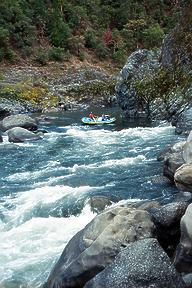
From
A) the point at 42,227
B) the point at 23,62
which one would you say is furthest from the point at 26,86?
the point at 42,227

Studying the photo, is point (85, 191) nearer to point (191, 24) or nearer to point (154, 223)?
point (154, 223)

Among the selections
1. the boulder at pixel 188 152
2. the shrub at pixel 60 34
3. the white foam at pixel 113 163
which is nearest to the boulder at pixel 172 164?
the boulder at pixel 188 152

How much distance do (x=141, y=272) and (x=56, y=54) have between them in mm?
40288

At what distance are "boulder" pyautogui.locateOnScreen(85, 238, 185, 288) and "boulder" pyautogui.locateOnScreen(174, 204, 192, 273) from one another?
1.28m

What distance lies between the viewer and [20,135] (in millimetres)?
23047

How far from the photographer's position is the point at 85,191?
45.7 feet

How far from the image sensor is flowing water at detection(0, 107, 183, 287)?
1054cm

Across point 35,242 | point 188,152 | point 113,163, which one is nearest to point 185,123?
point 113,163

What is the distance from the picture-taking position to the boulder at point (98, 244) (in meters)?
8.29

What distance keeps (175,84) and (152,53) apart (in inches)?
201

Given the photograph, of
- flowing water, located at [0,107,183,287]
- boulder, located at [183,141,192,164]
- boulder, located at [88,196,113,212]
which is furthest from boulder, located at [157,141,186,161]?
boulder, located at [183,141,192,164]

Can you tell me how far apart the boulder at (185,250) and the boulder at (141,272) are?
4.21 feet

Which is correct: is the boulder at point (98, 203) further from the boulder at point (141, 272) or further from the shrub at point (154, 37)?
the shrub at point (154, 37)

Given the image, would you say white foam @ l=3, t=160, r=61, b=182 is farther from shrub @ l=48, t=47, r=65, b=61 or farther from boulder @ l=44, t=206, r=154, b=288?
shrub @ l=48, t=47, r=65, b=61
